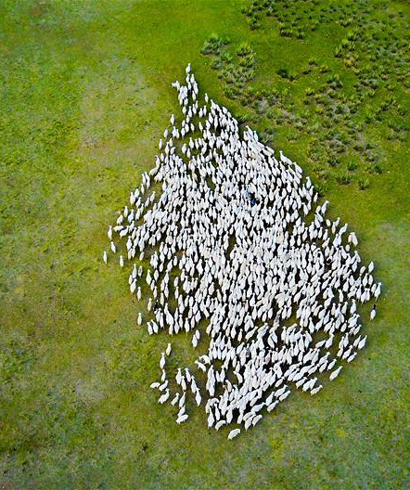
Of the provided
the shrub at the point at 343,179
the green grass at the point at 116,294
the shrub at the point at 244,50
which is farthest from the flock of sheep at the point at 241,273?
the shrub at the point at 244,50

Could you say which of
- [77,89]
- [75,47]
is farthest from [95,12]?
[77,89]

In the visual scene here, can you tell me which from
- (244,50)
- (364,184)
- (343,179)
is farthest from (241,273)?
(244,50)

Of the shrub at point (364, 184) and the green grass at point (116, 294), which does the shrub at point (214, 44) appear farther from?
the shrub at point (364, 184)

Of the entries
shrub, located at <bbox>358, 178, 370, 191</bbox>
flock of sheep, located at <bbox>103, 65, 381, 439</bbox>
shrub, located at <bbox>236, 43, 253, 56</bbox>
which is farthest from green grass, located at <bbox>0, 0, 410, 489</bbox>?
flock of sheep, located at <bbox>103, 65, 381, 439</bbox>

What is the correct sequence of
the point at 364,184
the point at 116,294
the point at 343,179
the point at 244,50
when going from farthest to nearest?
the point at 244,50, the point at 343,179, the point at 364,184, the point at 116,294

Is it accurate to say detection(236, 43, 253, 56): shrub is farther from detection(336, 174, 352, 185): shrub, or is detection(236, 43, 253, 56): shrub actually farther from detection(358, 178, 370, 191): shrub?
detection(358, 178, 370, 191): shrub

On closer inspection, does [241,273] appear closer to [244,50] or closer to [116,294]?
[116,294]

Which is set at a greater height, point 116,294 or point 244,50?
point 244,50

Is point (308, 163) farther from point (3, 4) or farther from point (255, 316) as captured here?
point (3, 4)

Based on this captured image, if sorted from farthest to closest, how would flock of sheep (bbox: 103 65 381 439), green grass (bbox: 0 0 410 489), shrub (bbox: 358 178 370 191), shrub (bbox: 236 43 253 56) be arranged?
shrub (bbox: 236 43 253 56) → shrub (bbox: 358 178 370 191) → flock of sheep (bbox: 103 65 381 439) → green grass (bbox: 0 0 410 489)
